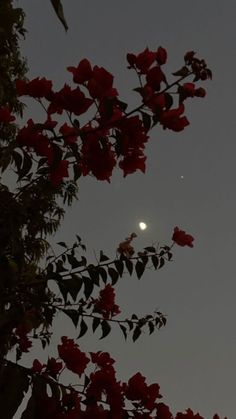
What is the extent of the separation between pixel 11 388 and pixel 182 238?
1.81m

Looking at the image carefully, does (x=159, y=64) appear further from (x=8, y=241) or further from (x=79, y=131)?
(x=8, y=241)

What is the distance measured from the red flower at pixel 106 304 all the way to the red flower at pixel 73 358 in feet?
2.51

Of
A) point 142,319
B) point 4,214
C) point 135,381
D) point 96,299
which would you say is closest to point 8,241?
point 4,214

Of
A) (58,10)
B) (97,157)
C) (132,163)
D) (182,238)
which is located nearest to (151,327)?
(182,238)

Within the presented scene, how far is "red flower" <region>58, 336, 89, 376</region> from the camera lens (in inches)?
79.1

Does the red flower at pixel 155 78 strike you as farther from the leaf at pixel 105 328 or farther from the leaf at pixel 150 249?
the leaf at pixel 150 249

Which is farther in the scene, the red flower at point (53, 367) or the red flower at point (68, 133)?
the red flower at point (53, 367)

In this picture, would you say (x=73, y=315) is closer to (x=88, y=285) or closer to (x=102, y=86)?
(x=88, y=285)

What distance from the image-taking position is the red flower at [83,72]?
Result: 1504 mm

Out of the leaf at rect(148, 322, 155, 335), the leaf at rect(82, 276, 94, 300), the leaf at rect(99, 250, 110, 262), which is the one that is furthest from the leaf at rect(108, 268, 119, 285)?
the leaf at rect(148, 322, 155, 335)

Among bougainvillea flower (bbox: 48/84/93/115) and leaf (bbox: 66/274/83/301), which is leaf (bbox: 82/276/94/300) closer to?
Result: leaf (bbox: 66/274/83/301)

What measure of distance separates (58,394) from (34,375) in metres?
0.15

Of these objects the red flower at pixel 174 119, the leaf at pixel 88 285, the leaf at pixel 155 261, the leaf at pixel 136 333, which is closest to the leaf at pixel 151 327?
the leaf at pixel 136 333

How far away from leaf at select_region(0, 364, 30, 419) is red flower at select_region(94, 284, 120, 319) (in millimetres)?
1377
